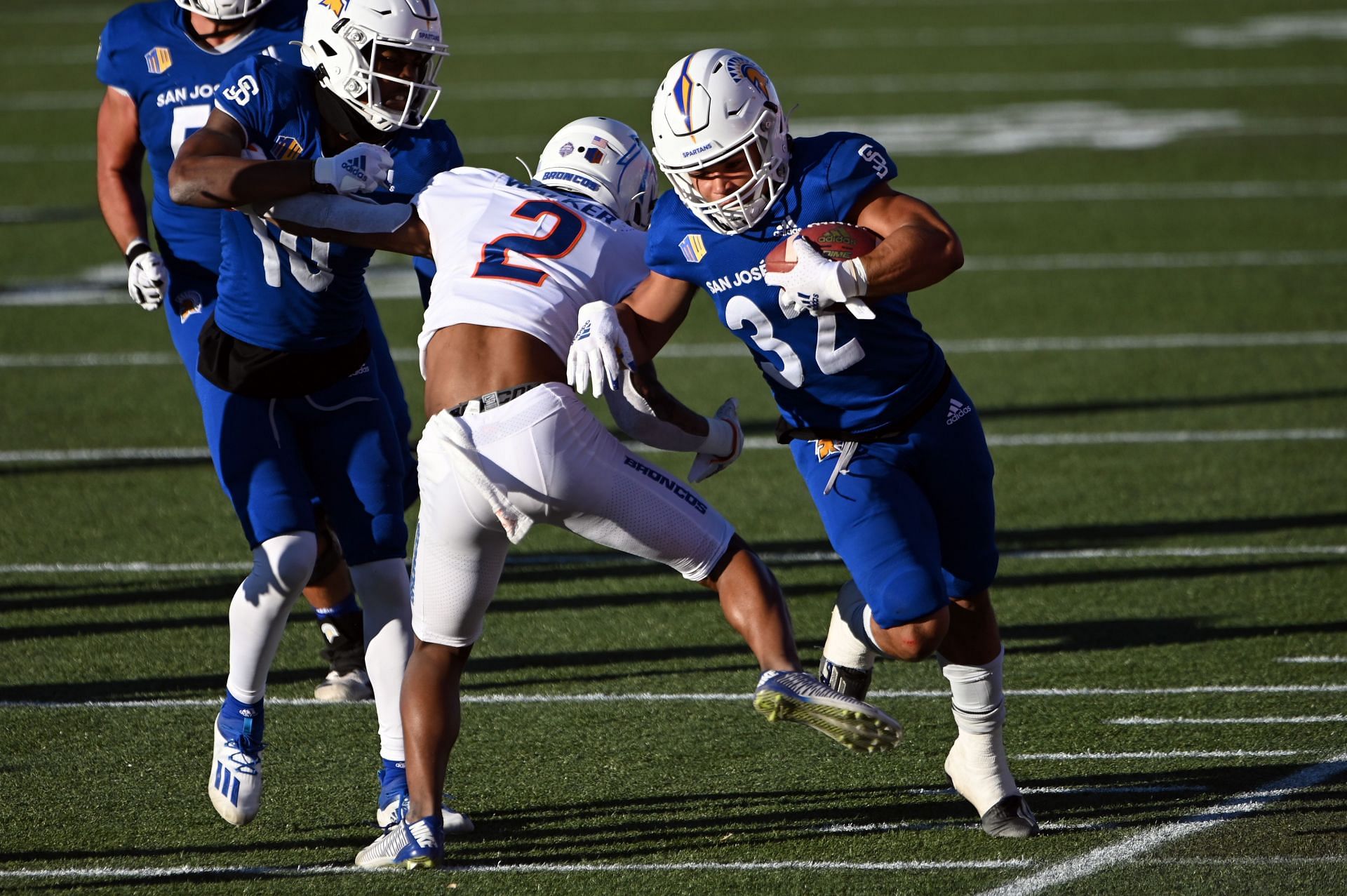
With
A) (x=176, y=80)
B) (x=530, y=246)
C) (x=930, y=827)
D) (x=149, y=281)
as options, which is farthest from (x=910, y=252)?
(x=176, y=80)

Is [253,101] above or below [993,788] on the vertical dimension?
above

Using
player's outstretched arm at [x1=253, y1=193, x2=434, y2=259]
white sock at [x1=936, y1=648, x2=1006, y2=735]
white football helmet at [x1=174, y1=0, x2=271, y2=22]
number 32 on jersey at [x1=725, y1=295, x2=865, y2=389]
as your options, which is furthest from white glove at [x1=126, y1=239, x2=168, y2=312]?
white sock at [x1=936, y1=648, x2=1006, y2=735]

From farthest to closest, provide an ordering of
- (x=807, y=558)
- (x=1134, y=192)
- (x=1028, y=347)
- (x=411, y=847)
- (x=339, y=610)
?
(x=1134, y=192), (x=1028, y=347), (x=807, y=558), (x=339, y=610), (x=411, y=847)

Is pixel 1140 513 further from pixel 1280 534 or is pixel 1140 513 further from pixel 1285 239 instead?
pixel 1285 239

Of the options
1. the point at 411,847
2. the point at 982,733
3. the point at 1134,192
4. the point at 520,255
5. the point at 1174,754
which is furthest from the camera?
the point at 1134,192

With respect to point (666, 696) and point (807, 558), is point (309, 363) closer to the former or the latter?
point (666, 696)

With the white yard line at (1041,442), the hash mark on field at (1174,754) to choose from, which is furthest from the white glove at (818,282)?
the white yard line at (1041,442)

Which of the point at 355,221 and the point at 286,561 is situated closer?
the point at 355,221

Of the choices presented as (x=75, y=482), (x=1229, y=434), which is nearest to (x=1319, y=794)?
(x=1229, y=434)

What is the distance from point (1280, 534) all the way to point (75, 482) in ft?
16.1

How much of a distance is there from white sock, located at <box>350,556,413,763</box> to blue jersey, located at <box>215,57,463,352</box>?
61cm

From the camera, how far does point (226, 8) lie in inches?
211

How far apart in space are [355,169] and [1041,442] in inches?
175

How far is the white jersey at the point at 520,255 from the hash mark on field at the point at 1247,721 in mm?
1954
